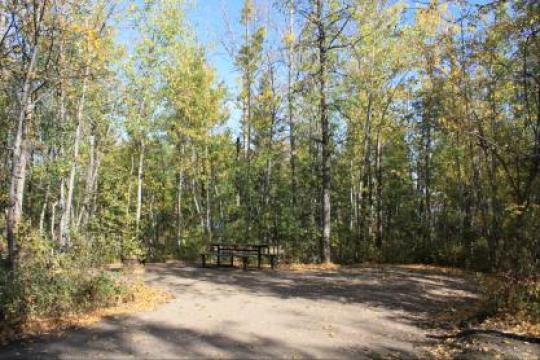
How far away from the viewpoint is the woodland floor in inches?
240

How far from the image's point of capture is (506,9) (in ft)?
45.0

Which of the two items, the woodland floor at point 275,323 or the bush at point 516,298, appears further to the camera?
the bush at point 516,298

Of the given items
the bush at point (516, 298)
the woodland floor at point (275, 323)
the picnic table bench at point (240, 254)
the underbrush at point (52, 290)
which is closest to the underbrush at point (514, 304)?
the bush at point (516, 298)

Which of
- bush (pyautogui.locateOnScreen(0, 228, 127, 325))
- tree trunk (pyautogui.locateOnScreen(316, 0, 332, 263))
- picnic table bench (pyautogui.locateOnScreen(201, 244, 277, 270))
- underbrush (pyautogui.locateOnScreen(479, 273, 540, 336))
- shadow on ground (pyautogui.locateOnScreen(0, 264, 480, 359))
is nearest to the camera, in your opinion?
shadow on ground (pyautogui.locateOnScreen(0, 264, 480, 359))

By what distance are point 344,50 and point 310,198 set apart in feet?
32.0

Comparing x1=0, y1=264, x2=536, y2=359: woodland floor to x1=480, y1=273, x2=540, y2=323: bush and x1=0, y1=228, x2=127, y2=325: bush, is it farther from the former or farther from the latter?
x1=480, y1=273, x2=540, y2=323: bush

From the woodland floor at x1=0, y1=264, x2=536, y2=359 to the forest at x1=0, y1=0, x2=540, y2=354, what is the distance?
1.55 m

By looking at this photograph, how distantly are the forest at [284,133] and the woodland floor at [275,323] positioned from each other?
5.09 ft

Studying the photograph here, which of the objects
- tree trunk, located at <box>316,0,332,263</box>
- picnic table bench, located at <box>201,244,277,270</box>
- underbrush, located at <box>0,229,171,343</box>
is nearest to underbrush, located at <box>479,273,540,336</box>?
underbrush, located at <box>0,229,171,343</box>

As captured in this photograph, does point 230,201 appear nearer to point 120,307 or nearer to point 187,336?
point 120,307

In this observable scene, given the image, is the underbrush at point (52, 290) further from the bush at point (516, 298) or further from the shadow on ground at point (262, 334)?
the bush at point (516, 298)

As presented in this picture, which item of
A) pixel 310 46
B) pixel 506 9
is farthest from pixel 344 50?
pixel 506 9

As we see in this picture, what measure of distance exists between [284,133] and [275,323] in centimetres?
1747

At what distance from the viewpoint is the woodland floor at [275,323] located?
6105 millimetres
